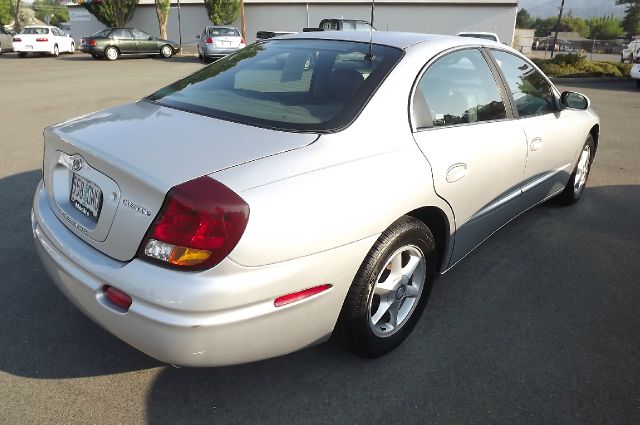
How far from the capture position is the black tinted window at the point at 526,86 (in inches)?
133

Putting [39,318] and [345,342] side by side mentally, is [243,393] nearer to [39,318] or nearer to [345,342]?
[345,342]

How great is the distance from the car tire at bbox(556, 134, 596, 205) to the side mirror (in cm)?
57

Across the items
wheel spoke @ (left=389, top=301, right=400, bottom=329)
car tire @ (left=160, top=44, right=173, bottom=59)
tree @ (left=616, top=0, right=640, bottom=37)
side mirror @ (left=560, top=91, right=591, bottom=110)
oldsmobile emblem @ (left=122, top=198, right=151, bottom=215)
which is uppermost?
tree @ (left=616, top=0, right=640, bottom=37)

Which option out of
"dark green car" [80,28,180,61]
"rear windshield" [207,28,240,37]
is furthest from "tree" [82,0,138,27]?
"rear windshield" [207,28,240,37]

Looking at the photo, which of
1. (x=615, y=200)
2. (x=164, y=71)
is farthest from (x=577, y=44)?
(x=615, y=200)

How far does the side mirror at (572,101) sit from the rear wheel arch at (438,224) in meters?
1.92

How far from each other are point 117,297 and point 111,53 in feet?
75.3

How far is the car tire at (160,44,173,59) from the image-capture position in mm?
23736

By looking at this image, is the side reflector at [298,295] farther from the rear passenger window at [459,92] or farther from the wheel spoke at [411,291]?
the rear passenger window at [459,92]

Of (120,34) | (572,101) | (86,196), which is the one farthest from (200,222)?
(120,34)

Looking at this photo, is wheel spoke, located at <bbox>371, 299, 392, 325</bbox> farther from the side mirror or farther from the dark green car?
the dark green car

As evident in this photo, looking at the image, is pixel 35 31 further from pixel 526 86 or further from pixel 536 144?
pixel 536 144

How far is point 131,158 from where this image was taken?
→ 1969 millimetres

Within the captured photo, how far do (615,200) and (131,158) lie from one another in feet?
15.9
